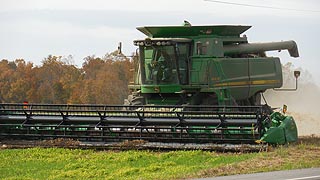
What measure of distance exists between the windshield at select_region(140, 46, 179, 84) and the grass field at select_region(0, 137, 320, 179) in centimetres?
429

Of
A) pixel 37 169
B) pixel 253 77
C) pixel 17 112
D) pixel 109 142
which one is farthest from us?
pixel 253 77

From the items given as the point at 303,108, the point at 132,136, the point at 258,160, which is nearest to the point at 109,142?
the point at 132,136

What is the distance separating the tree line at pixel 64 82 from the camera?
140 ft

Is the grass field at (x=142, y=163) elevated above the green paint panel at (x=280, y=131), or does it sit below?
below

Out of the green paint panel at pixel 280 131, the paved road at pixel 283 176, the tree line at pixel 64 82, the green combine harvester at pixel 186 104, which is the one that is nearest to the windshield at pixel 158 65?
the green combine harvester at pixel 186 104

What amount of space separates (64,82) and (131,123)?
31.6 meters

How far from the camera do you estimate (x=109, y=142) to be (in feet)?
48.5

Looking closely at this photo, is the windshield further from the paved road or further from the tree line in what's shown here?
the tree line

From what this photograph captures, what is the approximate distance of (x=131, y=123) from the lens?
14852mm

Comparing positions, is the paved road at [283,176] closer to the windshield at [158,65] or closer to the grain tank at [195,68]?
the grain tank at [195,68]

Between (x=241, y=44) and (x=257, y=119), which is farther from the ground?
(x=241, y=44)

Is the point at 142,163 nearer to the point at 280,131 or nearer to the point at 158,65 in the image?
the point at 280,131

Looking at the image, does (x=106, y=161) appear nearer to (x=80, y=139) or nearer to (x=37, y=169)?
(x=37, y=169)

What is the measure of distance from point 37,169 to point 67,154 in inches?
77.7
